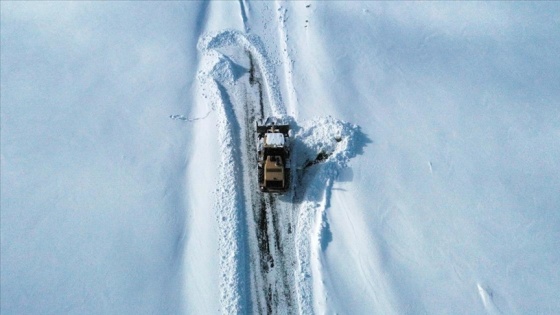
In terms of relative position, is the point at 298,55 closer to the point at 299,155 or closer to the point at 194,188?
the point at 299,155

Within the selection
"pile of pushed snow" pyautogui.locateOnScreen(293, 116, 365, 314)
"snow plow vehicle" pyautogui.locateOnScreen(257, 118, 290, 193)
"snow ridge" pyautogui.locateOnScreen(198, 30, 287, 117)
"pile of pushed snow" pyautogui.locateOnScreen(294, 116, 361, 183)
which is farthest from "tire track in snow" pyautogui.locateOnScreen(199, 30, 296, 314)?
"pile of pushed snow" pyautogui.locateOnScreen(294, 116, 361, 183)

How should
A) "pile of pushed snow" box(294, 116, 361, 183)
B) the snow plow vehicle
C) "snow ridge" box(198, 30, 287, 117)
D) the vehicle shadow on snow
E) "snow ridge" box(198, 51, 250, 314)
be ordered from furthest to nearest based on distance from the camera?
"snow ridge" box(198, 30, 287, 117) → "pile of pushed snow" box(294, 116, 361, 183) → the vehicle shadow on snow → the snow plow vehicle → "snow ridge" box(198, 51, 250, 314)

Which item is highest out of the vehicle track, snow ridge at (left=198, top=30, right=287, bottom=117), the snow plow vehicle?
snow ridge at (left=198, top=30, right=287, bottom=117)

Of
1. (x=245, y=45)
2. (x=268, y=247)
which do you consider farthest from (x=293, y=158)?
(x=245, y=45)

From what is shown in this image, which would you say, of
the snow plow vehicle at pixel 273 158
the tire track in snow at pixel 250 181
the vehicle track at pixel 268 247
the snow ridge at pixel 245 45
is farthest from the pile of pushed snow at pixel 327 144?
the snow ridge at pixel 245 45

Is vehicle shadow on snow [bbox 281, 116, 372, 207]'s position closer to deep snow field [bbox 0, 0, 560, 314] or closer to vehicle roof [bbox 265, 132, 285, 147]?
deep snow field [bbox 0, 0, 560, 314]

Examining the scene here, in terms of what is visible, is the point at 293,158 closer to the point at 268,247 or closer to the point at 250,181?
the point at 250,181
